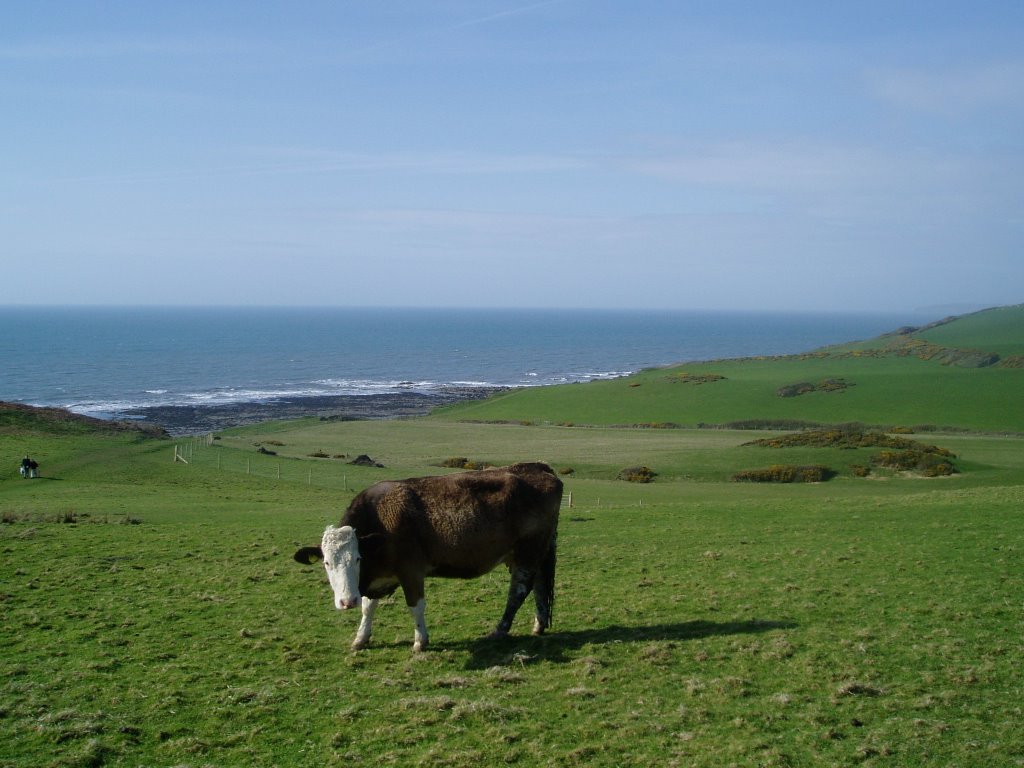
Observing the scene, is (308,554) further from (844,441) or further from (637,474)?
(844,441)

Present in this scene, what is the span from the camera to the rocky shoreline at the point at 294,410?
83.9m

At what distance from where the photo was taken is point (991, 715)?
30.5ft

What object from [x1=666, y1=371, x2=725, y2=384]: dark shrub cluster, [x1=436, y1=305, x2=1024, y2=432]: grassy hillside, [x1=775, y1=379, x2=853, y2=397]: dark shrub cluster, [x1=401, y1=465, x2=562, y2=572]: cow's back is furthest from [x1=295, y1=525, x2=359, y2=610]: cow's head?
[x1=666, y1=371, x2=725, y2=384]: dark shrub cluster

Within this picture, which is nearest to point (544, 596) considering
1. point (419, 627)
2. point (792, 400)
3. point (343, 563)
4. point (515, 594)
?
point (515, 594)

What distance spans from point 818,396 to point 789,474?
44.1m

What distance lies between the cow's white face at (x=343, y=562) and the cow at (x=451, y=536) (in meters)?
0.07

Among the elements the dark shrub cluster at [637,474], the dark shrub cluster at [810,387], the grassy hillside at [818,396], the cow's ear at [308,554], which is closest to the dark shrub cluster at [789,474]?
the dark shrub cluster at [637,474]

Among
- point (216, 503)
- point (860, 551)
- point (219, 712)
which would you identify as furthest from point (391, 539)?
point (216, 503)

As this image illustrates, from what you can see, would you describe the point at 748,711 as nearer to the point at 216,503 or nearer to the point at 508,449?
the point at 216,503

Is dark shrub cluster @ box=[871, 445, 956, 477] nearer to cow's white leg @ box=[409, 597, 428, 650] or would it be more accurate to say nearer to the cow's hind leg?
the cow's hind leg

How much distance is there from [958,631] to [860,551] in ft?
21.3

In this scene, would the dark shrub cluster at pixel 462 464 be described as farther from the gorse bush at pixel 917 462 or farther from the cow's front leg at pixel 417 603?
the cow's front leg at pixel 417 603

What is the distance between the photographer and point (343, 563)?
11.4 metres

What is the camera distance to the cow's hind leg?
12.6 m
